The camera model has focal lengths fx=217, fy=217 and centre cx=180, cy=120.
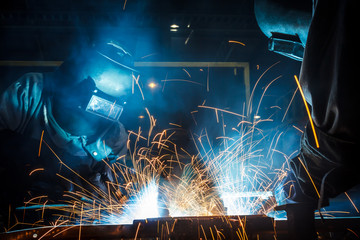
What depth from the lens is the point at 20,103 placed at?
249 cm

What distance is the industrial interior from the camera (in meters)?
2.40

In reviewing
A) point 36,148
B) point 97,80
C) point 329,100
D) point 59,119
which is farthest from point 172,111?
point 329,100

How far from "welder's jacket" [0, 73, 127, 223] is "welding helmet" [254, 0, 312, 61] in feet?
7.53

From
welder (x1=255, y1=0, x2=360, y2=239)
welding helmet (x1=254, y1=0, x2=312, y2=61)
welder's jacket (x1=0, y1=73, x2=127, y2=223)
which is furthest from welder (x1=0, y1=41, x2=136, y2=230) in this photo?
welder (x1=255, y1=0, x2=360, y2=239)

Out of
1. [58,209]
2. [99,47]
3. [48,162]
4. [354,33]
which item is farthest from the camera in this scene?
[48,162]

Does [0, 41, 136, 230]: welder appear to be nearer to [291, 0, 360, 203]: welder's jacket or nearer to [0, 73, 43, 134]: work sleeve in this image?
[0, 73, 43, 134]: work sleeve

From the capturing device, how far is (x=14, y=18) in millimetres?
2693

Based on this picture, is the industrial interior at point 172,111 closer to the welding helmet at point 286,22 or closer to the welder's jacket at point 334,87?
the welding helmet at point 286,22

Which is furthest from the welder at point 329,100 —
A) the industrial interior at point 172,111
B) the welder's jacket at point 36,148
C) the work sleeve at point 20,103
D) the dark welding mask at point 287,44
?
the work sleeve at point 20,103

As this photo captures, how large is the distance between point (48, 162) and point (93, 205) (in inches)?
30.5

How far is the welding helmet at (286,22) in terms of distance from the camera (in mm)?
1216

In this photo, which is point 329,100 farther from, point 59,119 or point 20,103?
point 20,103

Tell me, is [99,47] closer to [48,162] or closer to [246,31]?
[48,162]

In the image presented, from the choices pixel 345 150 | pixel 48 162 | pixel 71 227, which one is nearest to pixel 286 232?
pixel 345 150
